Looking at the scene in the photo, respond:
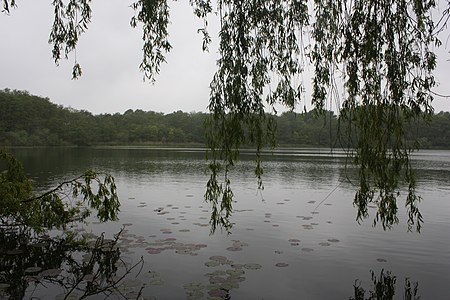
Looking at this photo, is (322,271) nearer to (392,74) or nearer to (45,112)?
(392,74)

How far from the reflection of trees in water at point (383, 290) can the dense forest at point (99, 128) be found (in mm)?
50065

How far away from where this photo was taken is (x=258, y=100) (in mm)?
3795

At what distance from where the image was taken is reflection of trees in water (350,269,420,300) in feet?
18.8

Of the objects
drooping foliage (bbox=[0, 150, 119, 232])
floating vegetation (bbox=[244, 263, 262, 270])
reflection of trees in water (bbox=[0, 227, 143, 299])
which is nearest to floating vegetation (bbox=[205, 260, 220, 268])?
floating vegetation (bbox=[244, 263, 262, 270])

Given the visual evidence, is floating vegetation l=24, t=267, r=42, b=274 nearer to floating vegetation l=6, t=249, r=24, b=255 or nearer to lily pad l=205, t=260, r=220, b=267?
floating vegetation l=6, t=249, r=24, b=255

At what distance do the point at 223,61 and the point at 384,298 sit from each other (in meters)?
4.68

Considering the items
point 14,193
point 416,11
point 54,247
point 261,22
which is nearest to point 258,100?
point 261,22

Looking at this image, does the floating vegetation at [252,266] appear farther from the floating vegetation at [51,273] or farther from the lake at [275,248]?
the floating vegetation at [51,273]

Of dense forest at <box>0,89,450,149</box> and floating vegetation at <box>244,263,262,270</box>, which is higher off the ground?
dense forest at <box>0,89,450,149</box>

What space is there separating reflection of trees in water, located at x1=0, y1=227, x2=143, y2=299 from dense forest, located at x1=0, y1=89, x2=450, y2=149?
50386 mm

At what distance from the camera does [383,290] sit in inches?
235

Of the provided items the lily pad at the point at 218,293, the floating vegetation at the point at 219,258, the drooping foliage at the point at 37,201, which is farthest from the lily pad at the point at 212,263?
the drooping foliage at the point at 37,201

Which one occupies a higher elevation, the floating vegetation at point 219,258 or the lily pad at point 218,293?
the lily pad at point 218,293

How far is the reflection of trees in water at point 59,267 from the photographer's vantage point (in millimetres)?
5344
